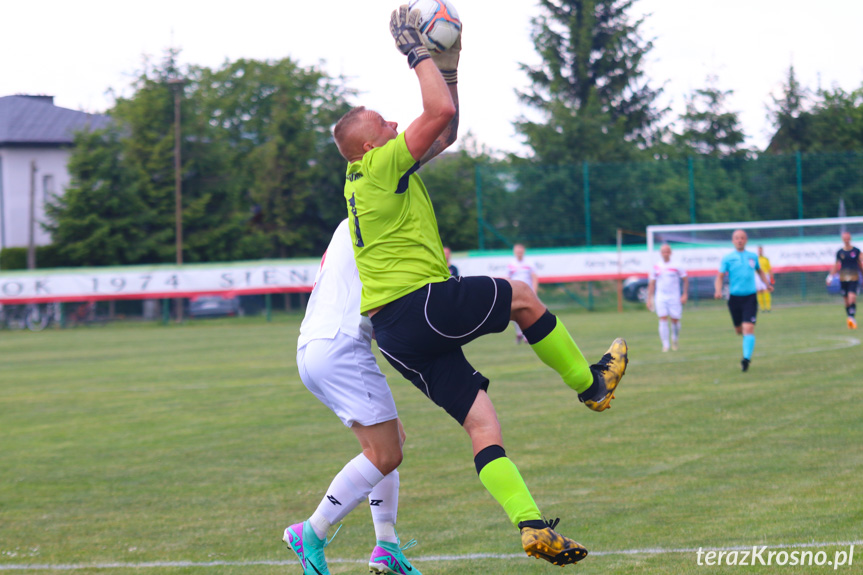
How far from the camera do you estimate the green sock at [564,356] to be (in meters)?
4.48

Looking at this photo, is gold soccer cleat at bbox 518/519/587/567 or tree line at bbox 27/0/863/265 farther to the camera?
tree line at bbox 27/0/863/265

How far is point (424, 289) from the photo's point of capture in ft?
13.9

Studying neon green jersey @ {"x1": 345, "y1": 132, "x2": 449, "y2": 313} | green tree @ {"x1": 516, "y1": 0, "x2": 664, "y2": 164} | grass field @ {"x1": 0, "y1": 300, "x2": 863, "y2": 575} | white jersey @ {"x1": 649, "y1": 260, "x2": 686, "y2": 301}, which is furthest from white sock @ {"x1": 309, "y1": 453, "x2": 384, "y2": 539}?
green tree @ {"x1": 516, "y1": 0, "x2": 664, "y2": 164}

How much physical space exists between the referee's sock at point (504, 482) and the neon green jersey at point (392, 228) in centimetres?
80

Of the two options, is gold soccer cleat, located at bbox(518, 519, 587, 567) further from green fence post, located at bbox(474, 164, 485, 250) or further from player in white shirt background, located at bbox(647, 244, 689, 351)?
green fence post, located at bbox(474, 164, 485, 250)

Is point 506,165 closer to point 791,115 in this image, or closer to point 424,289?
point 791,115

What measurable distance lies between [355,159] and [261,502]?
349 cm

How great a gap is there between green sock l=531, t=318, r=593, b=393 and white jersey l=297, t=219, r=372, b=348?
912 millimetres

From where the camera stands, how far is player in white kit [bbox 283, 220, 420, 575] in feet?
15.8

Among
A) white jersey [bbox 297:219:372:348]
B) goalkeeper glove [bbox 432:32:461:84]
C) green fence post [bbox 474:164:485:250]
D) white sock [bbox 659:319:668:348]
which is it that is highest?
green fence post [bbox 474:164:485:250]

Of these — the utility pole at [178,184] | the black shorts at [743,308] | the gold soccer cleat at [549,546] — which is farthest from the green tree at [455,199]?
the gold soccer cleat at [549,546]

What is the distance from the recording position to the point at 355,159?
14.9 ft

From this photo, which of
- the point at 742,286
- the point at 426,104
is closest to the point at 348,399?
the point at 426,104

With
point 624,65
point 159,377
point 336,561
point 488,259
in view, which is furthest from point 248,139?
point 336,561
